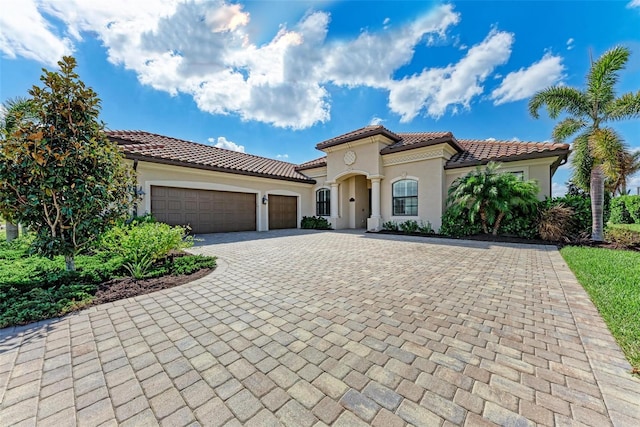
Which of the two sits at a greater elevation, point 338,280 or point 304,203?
point 304,203

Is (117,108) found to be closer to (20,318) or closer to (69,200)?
(69,200)

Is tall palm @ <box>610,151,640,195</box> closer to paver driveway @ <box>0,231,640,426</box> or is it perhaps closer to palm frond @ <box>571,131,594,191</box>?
palm frond @ <box>571,131,594,191</box>

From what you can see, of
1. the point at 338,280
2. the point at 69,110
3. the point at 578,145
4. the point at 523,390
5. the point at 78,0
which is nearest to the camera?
the point at 523,390

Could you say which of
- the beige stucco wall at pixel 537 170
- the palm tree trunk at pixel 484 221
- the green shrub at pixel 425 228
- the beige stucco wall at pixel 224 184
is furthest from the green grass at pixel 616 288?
the beige stucco wall at pixel 224 184

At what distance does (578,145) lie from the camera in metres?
10.2

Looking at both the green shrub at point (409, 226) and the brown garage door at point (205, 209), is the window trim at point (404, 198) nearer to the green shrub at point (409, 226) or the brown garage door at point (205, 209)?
the green shrub at point (409, 226)

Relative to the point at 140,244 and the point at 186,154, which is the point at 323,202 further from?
the point at 140,244

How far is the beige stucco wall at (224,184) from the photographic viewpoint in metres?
10.0

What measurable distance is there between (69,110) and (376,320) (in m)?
6.26

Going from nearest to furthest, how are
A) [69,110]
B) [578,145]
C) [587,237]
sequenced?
[69,110]
[587,237]
[578,145]

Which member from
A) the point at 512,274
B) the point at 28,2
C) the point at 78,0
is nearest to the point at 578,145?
the point at 512,274

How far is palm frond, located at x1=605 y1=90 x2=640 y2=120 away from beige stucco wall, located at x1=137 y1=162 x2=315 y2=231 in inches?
563

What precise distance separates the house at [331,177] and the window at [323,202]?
71mm

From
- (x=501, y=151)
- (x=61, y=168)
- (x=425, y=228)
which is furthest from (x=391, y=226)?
(x=61, y=168)
